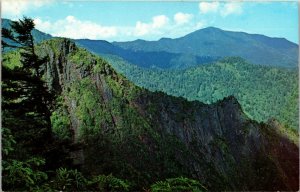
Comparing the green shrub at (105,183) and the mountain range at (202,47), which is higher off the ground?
the mountain range at (202,47)

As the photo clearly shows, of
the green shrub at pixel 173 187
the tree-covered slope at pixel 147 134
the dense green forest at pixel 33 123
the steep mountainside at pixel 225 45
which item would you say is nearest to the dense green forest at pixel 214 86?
the steep mountainside at pixel 225 45

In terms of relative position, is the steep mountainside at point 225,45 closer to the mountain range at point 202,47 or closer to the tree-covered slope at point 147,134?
the mountain range at point 202,47

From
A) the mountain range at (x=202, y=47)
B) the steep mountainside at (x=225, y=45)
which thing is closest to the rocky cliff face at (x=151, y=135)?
the mountain range at (x=202, y=47)

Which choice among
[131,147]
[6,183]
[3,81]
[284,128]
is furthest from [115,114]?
[284,128]

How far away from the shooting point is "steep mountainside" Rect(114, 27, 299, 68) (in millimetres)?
8422

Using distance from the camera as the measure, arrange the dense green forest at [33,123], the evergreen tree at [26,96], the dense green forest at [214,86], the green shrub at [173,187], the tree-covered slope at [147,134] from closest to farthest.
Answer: the green shrub at [173,187], the dense green forest at [33,123], the evergreen tree at [26,96], the tree-covered slope at [147,134], the dense green forest at [214,86]

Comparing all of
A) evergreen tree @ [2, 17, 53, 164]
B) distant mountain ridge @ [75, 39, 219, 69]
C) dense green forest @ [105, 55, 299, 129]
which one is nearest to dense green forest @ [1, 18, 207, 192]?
evergreen tree @ [2, 17, 53, 164]

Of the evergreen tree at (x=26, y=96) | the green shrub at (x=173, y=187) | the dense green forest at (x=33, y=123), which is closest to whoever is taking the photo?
the green shrub at (x=173, y=187)

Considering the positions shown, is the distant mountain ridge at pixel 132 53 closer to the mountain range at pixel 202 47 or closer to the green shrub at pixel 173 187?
the mountain range at pixel 202 47

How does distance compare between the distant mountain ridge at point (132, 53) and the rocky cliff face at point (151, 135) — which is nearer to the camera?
the distant mountain ridge at point (132, 53)

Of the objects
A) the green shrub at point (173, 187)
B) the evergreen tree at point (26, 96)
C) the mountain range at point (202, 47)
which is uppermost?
the mountain range at point (202, 47)

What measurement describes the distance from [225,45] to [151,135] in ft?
44.9

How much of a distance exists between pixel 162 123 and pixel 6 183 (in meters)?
23.2

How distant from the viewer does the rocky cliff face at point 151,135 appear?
1145 cm
